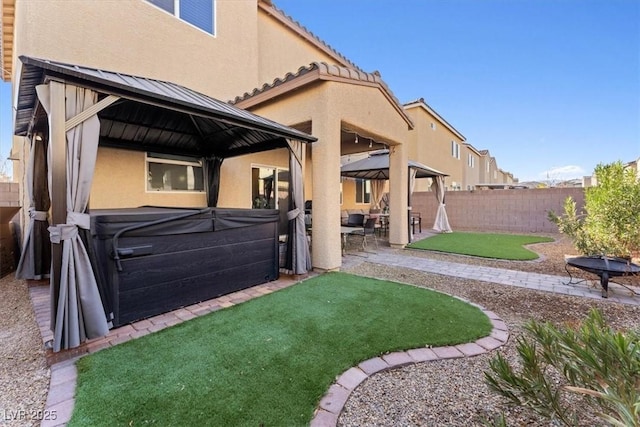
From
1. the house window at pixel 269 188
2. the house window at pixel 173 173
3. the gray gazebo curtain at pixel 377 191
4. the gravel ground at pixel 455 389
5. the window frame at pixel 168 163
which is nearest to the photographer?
the gravel ground at pixel 455 389

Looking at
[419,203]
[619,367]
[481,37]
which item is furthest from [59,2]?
[419,203]

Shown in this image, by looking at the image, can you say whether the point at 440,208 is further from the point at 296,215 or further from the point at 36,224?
the point at 36,224

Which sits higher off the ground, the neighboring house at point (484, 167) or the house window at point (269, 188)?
the neighboring house at point (484, 167)

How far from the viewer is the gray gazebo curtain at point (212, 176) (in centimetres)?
770

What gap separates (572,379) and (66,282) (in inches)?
168

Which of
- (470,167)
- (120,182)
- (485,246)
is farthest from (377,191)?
(470,167)

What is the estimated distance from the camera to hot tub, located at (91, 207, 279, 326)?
3.42 meters

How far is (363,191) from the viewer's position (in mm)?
16016

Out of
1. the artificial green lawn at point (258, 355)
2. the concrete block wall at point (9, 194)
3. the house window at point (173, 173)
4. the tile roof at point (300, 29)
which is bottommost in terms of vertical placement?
the artificial green lawn at point (258, 355)

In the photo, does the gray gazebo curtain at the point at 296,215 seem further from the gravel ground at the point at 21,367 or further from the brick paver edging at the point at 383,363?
the gravel ground at the point at 21,367

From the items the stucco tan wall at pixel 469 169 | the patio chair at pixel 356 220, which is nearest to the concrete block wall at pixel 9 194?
the patio chair at pixel 356 220

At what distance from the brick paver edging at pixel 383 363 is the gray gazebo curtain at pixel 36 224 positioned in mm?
6300

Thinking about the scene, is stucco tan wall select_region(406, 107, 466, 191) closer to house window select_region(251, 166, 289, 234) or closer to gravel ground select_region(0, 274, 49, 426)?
house window select_region(251, 166, 289, 234)

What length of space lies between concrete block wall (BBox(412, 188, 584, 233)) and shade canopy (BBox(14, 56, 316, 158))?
1174 cm
